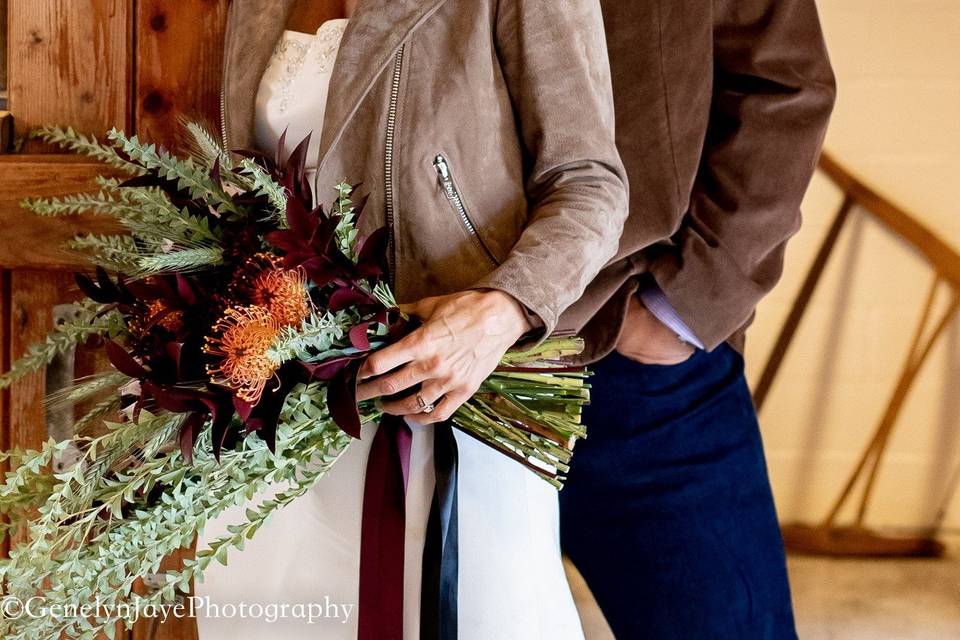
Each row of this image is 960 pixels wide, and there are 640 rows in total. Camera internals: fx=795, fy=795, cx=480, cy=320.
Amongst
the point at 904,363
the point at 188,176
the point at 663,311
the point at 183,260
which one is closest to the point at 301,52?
the point at 188,176

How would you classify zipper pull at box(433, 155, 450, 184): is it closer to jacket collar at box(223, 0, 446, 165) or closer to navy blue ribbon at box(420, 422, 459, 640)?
jacket collar at box(223, 0, 446, 165)

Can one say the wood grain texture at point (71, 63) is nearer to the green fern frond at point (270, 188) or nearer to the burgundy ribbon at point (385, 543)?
the green fern frond at point (270, 188)

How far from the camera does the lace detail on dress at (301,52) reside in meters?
Result: 1.09

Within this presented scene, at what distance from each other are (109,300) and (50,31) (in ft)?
2.68

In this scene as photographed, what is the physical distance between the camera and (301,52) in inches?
44.4

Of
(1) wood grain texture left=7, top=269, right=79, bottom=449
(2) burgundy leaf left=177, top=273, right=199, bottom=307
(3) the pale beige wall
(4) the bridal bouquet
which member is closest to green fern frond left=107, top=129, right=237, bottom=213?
(4) the bridal bouquet

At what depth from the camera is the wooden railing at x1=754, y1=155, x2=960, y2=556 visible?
7.23 ft

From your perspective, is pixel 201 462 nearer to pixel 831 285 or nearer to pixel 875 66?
pixel 831 285

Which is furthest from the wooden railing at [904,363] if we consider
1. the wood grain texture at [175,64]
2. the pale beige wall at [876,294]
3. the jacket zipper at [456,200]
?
the wood grain texture at [175,64]

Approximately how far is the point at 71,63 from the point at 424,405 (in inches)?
42.6

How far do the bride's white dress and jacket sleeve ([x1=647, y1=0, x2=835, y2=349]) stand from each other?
1.65ft

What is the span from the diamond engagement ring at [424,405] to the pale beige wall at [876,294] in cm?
159

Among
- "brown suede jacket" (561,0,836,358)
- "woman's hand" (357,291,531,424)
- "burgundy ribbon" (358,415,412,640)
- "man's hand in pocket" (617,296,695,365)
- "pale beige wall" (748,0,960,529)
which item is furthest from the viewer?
"pale beige wall" (748,0,960,529)

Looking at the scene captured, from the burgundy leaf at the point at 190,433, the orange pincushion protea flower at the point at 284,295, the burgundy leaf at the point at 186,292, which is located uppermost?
the orange pincushion protea flower at the point at 284,295
